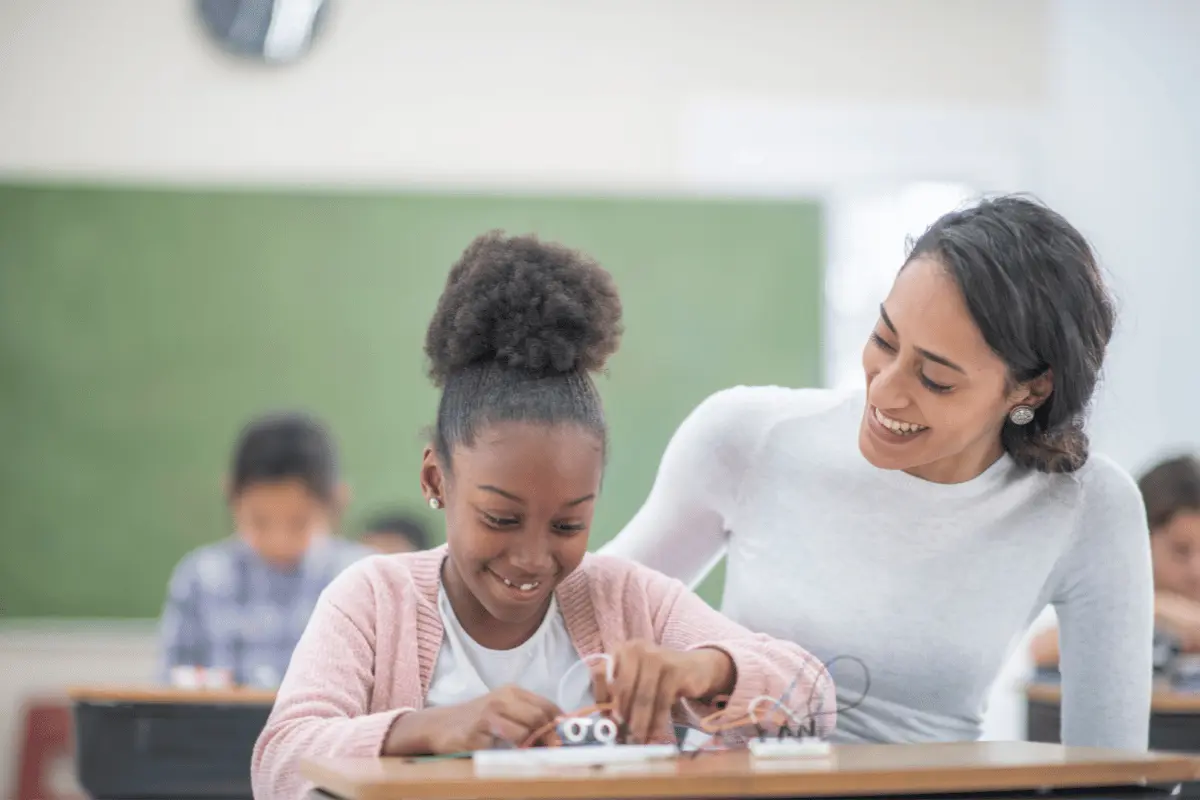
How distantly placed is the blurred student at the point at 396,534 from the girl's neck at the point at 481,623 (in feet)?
9.85

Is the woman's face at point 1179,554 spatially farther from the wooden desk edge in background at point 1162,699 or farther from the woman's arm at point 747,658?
the woman's arm at point 747,658

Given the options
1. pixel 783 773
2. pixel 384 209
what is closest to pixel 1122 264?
pixel 384 209

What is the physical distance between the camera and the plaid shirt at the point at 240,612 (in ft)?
12.8

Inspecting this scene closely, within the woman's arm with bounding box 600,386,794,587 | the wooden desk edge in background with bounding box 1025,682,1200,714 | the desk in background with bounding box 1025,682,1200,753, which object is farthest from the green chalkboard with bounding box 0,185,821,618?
the woman's arm with bounding box 600,386,794,587

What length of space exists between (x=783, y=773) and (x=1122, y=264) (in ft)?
15.3

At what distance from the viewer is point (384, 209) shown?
5012 millimetres

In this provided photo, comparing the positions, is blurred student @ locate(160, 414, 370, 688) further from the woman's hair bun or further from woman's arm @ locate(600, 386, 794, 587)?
the woman's hair bun

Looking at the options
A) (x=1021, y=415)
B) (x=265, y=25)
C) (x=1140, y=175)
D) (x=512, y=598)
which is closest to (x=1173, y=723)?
(x=1021, y=415)

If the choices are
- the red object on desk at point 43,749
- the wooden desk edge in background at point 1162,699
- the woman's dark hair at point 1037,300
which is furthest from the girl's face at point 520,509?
the red object on desk at point 43,749

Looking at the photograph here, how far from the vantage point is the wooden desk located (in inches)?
42.2

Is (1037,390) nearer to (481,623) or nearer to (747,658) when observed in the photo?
(747,658)

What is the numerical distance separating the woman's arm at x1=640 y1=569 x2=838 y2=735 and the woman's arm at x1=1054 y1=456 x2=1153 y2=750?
52 cm

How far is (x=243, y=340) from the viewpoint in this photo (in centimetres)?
495

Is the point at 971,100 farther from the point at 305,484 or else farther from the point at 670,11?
the point at 305,484
